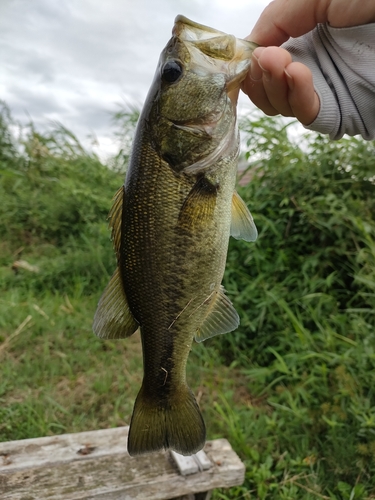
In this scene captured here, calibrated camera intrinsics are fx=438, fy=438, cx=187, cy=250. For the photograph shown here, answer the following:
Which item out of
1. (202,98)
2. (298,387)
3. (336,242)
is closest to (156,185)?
(202,98)

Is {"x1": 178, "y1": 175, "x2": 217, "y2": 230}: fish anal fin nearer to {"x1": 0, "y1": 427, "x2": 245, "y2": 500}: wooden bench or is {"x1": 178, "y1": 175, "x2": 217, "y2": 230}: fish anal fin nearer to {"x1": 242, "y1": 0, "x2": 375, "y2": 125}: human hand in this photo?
{"x1": 242, "y1": 0, "x2": 375, "y2": 125}: human hand

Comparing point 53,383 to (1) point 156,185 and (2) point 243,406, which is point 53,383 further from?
(1) point 156,185

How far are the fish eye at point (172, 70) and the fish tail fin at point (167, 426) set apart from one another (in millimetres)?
1084

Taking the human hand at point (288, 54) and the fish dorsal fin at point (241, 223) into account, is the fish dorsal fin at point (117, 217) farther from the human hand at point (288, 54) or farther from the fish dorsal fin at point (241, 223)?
the human hand at point (288, 54)

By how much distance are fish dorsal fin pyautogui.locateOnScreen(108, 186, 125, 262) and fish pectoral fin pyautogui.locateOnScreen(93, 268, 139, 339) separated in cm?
9

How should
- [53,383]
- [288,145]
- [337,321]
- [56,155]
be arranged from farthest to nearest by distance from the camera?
[56,155] → [288,145] → [53,383] → [337,321]

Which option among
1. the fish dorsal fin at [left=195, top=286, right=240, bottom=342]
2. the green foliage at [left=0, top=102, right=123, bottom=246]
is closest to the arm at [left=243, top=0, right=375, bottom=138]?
the fish dorsal fin at [left=195, top=286, right=240, bottom=342]

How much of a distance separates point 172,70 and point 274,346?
2717 mm

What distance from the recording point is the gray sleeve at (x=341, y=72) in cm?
172

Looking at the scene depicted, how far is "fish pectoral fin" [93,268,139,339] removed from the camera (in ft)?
4.88

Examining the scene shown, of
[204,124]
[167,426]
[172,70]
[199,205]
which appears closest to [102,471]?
[167,426]

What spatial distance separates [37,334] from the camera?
4.18m

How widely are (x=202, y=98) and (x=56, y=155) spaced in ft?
20.5

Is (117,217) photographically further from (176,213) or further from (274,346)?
A: (274,346)
